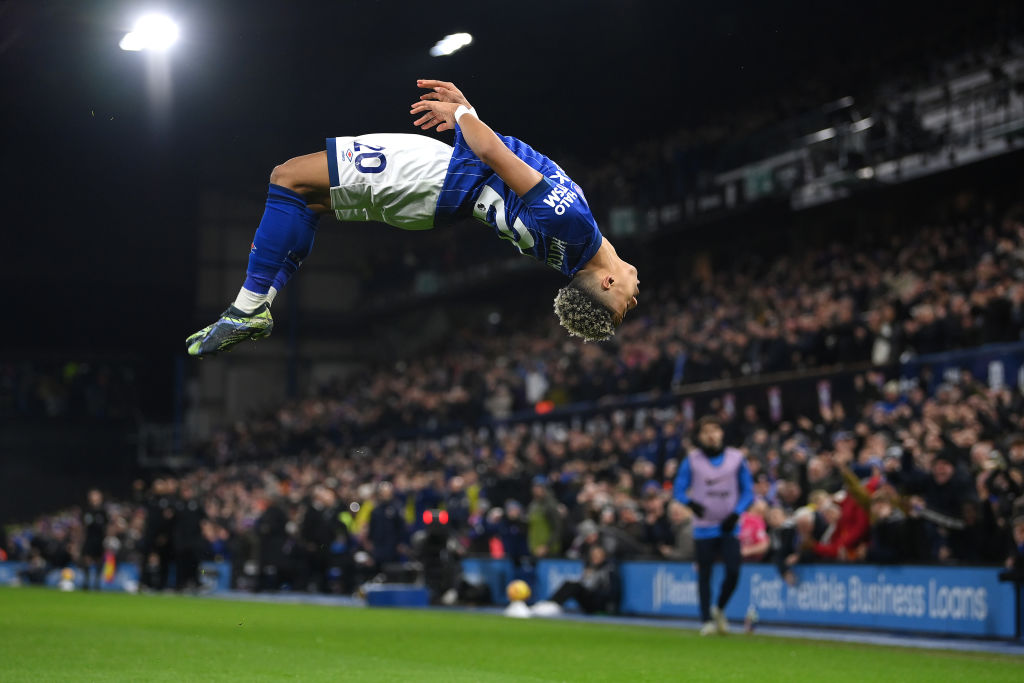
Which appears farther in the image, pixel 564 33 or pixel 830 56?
pixel 830 56

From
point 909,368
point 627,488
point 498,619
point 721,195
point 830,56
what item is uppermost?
point 830,56

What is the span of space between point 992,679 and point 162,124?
20.9 meters

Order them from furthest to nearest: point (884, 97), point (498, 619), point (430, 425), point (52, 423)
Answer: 1. point (52, 423)
2. point (430, 425)
3. point (884, 97)
4. point (498, 619)

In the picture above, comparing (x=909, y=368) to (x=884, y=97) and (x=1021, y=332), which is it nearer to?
(x=1021, y=332)

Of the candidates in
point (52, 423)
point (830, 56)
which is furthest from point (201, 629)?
point (52, 423)

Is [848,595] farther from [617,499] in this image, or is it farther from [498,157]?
[498,157]

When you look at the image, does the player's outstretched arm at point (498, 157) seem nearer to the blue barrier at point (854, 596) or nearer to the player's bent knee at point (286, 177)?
the player's bent knee at point (286, 177)

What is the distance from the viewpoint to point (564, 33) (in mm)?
21375

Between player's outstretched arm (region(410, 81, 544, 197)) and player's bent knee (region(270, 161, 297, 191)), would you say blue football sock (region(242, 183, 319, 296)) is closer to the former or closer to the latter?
player's bent knee (region(270, 161, 297, 191))

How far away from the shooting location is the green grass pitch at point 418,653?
8.35m

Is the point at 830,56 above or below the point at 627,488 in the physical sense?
above

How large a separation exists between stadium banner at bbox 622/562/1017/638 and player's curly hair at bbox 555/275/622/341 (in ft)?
22.7

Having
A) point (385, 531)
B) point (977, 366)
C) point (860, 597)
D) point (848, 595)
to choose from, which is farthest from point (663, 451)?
point (860, 597)

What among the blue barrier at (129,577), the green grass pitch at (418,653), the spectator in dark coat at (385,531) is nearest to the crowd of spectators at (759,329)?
the spectator in dark coat at (385,531)
